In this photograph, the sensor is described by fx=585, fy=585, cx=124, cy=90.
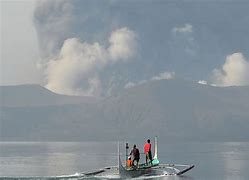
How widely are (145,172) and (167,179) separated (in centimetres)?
453

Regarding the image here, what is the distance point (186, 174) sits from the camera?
74.1 m

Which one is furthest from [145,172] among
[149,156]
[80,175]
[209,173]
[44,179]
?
[209,173]

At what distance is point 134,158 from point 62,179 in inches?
351

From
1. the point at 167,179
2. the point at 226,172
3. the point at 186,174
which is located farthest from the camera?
the point at 226,172

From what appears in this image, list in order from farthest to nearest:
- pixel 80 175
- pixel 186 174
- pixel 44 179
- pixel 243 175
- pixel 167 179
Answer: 1. pixel 243 175
2. pixel 186 174
3. pixel 167 179
4. pixel 80 175
5. pixel 44 179

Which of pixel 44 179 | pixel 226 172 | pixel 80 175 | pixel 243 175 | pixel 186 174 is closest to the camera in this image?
pixel 44 179

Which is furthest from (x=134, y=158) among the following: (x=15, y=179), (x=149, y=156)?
(x=15, y=179)

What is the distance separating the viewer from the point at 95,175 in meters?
62.9

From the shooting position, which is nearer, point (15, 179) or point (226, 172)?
point (15, 179)

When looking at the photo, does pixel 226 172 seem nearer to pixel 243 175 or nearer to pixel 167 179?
pixel 243 175

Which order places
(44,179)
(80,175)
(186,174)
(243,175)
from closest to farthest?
(44,179) < (80,175) < (186,174) < (243,175)

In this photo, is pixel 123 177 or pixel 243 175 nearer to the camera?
pixel 123 177

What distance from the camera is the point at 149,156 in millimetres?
64188

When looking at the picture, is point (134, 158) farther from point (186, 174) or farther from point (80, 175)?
point (186, 174)
